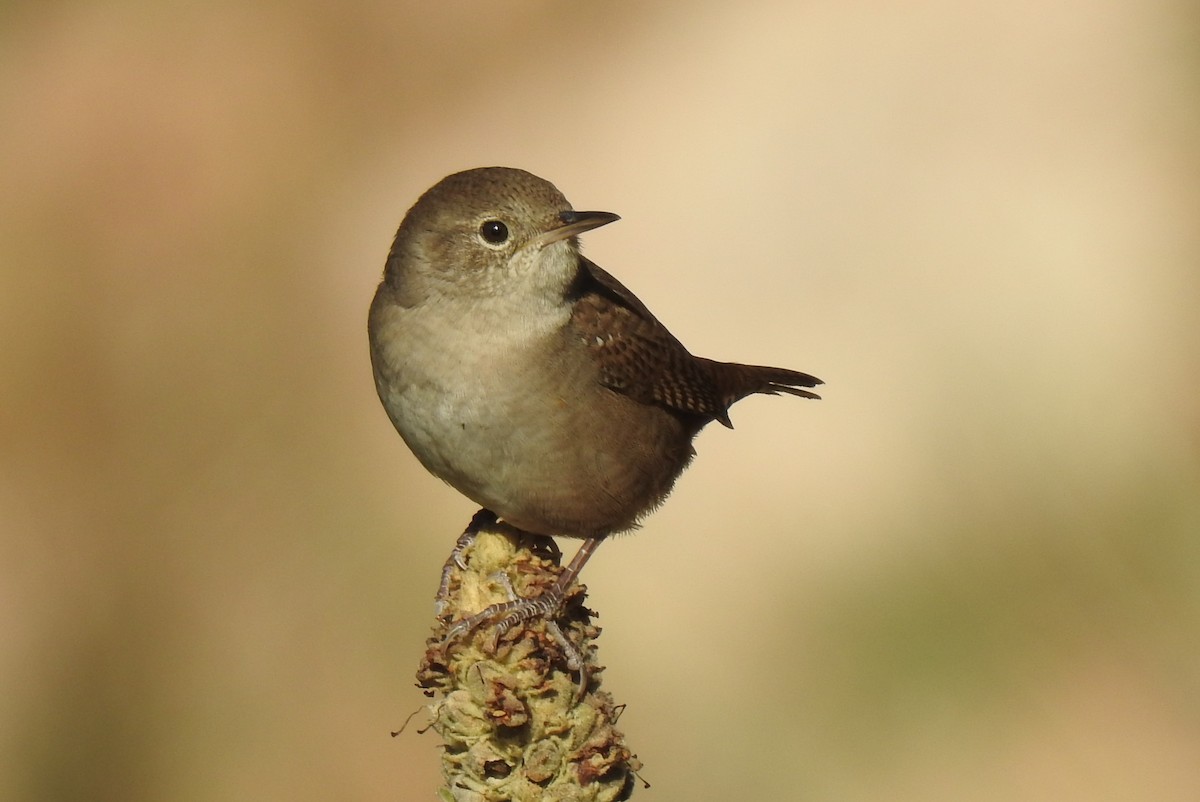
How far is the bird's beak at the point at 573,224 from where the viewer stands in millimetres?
3191

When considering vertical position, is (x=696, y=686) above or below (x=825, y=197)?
below

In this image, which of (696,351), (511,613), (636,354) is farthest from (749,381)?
(511,613)

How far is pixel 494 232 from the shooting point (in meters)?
3.23

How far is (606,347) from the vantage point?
3494 millimetres

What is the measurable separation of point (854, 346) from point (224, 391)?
109 inches

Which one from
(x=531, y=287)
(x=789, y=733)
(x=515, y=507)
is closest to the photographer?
(x=515, y=507)

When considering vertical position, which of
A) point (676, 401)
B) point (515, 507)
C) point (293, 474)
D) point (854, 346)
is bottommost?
point (293, 474)

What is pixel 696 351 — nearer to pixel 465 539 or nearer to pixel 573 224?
pixel 465 539

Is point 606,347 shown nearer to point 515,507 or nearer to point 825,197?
point 515,507

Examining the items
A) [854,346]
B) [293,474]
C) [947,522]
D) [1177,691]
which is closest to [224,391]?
[293,474]

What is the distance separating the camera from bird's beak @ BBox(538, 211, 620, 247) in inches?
126

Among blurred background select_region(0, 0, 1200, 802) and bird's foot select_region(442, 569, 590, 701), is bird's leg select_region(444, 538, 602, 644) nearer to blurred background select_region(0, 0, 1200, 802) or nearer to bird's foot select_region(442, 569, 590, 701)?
bird's foot select_region(442, 569, 590, 701)

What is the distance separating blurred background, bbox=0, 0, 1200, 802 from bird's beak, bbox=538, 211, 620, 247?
2.70m

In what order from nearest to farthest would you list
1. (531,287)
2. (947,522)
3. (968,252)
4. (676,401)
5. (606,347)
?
1. (531,287)
2. (606,347)
3. (676,401)
4. (947,522)
5. (968,252)
